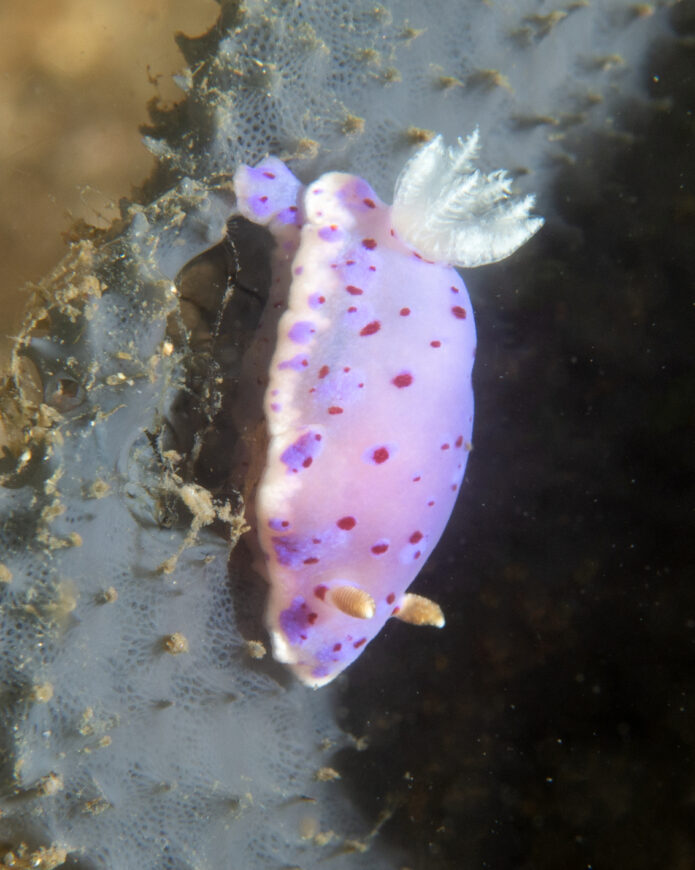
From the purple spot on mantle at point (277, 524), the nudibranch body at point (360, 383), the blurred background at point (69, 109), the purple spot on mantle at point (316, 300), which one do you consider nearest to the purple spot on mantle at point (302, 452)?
the nudibranch body at point (360, 383)

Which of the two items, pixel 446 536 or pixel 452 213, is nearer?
pixel 452 213

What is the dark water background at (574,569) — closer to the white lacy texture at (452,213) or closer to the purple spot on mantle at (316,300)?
the white lacy texture at (452,213)

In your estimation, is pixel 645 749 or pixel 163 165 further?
pixel 645 749

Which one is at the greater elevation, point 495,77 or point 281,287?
point 495,77

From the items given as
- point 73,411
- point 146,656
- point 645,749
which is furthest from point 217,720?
point 645,749

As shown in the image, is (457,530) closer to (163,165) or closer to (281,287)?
(281,287)

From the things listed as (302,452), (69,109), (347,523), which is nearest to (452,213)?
(302,452)

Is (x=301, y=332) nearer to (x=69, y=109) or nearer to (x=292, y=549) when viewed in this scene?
(x=292, y=549)
